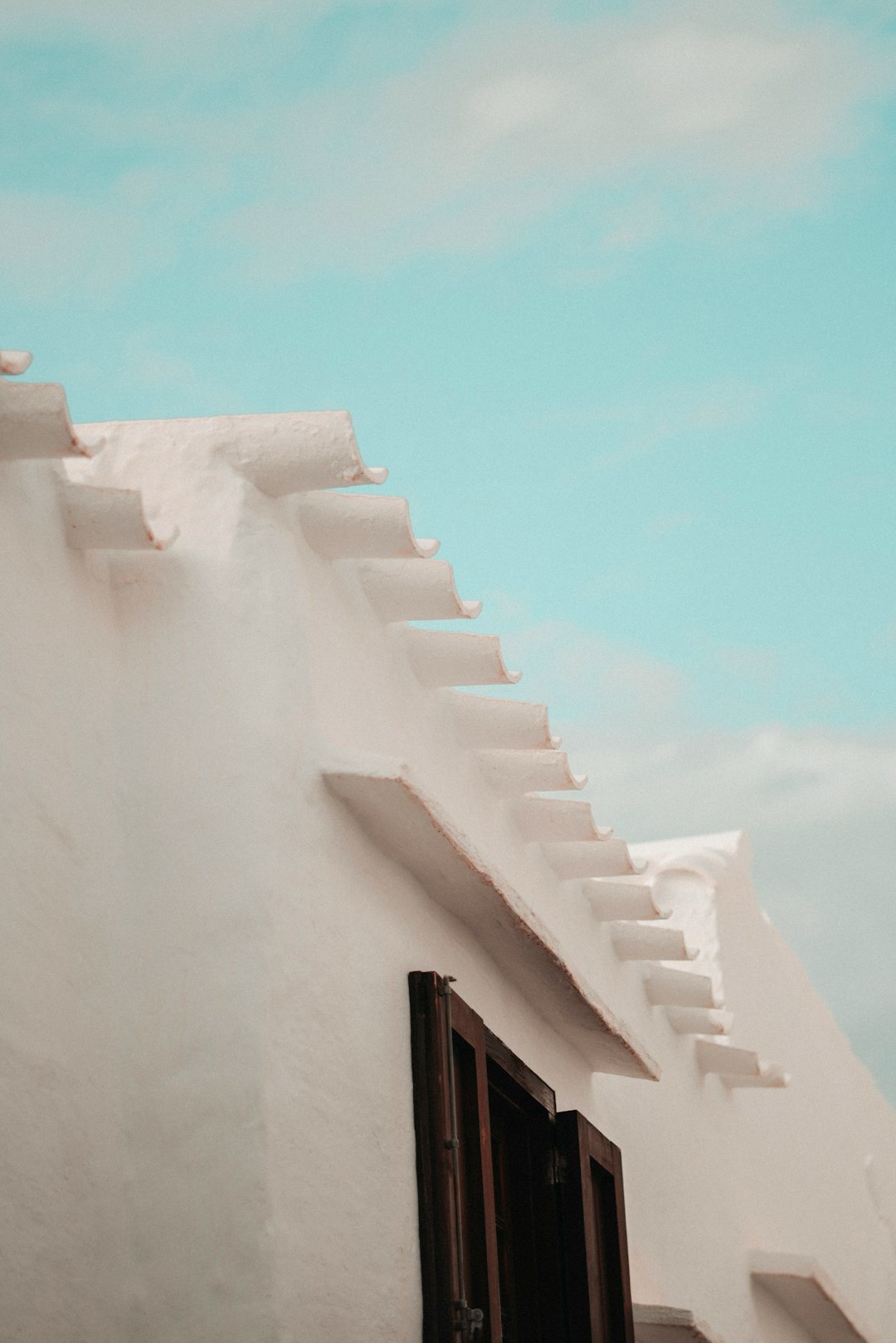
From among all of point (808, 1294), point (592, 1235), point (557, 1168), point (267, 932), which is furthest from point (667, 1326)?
point (267, 932)

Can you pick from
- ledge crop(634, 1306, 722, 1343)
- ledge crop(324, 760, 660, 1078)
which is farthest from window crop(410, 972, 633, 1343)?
ledge crop(634, 1306, 722, 1343)

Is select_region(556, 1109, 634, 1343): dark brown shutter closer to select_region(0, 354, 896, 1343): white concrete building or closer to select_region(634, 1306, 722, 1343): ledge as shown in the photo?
select_region(0, 354, 896, 1343): white concrete building

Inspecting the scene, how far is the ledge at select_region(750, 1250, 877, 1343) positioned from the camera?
24.4ft

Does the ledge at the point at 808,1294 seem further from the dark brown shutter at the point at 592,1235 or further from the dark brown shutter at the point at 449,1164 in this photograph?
the dark brown shutter at the point at 449,1164

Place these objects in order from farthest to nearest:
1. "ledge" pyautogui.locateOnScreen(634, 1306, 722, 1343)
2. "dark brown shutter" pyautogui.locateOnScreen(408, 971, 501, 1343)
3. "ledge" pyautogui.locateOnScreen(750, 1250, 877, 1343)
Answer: "ledge" pyautogui.locateOnScreen(750, 1250, 877, 1343), "ledge" pyautogui.locateOnScreen(634, 1306, 722, 1343), "dark brown shutter" pyautogui.locateOnScreen(408, 971, 501, 1343)

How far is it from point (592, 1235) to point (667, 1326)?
1.04 m

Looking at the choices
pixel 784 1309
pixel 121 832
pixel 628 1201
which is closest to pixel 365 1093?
pixel 121 832

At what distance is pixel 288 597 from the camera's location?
429cm

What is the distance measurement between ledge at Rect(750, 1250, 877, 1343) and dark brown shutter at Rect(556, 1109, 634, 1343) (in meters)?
2.23

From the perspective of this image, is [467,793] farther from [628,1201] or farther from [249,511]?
[628,1201]

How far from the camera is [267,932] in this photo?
375 cm

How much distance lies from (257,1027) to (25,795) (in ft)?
2.45

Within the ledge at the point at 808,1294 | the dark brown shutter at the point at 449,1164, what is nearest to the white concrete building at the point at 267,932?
the dark brown shutter at the point at 449,1164

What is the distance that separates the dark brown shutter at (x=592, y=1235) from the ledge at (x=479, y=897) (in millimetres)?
342
